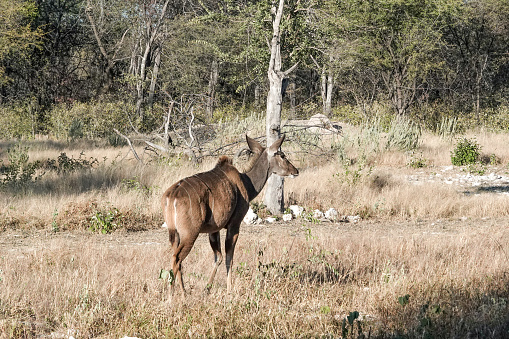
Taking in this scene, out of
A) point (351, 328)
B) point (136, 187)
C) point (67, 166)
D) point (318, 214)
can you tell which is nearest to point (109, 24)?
point (67, 166)

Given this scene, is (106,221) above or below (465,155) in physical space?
below

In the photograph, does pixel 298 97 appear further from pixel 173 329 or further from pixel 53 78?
pixel 173 329

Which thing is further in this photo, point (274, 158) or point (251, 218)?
point (251, 218)

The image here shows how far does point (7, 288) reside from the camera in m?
5.75

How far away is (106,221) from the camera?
10.9 meters

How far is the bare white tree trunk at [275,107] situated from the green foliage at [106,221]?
325cm

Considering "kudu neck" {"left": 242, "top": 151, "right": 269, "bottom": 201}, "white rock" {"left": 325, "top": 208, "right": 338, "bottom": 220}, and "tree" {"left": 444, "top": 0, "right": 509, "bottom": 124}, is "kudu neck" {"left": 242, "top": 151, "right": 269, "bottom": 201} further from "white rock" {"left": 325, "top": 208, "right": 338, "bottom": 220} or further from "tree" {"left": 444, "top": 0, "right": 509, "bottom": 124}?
"tree" {"left": 444, "top": 0, "right": 509, "bottom": 124}

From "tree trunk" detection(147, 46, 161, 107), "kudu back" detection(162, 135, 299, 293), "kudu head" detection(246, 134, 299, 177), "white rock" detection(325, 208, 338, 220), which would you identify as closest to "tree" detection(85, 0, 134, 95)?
"tree trunk" detection(147, 46, 161, 107)

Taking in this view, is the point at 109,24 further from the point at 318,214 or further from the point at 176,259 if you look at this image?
the point at 176,259

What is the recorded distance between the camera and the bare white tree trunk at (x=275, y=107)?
11844mm

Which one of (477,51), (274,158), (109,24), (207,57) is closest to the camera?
(274,158)

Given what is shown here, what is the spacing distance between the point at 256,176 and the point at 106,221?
484cm

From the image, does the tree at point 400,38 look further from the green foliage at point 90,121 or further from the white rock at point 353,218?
the white rock at point 353,218

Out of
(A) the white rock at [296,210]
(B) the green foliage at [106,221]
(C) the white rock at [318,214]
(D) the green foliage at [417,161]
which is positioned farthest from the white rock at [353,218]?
(D) the green foliage at [417,161]
